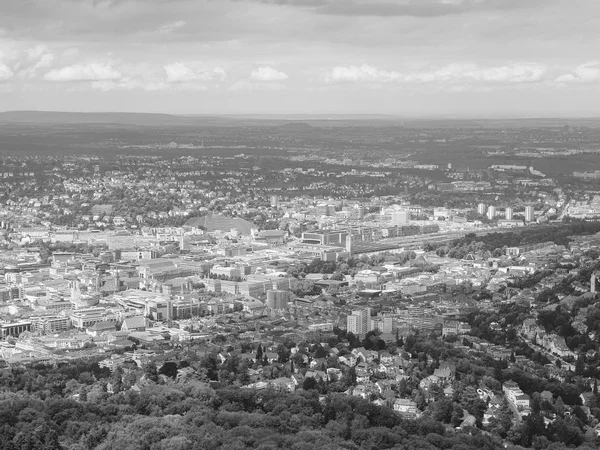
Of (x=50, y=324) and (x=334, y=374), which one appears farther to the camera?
(x=50, y=324)

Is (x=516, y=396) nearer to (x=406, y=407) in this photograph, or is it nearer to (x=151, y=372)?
(x=406, y=407)

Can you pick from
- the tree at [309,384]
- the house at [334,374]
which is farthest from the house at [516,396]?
the tree at [309,384]

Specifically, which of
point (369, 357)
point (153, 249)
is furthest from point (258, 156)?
point (369, 357)

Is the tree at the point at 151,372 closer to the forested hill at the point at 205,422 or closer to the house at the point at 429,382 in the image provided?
the forested hill at the point at 205,422

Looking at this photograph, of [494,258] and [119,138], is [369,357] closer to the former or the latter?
[494,258]

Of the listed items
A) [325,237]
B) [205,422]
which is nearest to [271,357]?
[205,422]
